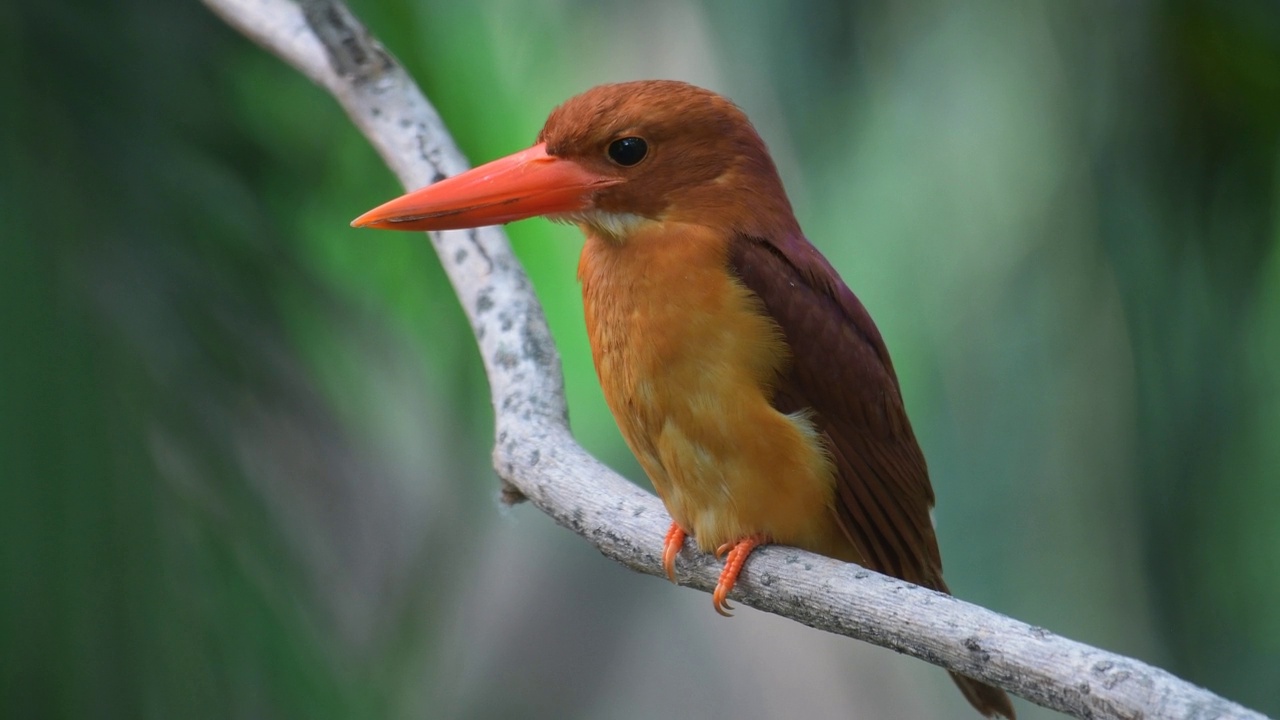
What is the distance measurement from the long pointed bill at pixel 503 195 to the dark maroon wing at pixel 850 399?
190 mm

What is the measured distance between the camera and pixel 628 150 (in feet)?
4.33

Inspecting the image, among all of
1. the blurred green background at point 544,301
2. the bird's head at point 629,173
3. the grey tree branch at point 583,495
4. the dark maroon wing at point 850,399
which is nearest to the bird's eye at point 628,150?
the bird's head at point 629,173

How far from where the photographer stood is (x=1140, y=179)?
2.12m

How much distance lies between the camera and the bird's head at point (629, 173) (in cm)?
130

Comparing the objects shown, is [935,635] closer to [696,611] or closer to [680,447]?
[680,447]

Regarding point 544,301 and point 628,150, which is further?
point 544,301

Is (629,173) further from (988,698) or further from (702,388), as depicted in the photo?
(988,698)

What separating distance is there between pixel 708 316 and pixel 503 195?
0.87ft

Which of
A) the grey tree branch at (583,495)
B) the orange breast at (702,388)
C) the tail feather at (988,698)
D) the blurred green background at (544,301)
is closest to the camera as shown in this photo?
the grey tree branch at (583,495)

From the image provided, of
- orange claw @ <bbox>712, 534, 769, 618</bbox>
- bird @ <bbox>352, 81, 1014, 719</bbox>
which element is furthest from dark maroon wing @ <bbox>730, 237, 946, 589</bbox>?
orange claw @ <bbox>712, 534, 769, 618</bbox>

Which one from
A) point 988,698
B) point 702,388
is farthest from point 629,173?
point 988,698

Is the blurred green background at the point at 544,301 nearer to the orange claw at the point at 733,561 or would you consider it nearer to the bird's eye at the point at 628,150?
the orange claw at the point at 733,561

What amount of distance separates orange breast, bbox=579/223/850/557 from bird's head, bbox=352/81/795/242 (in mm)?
36

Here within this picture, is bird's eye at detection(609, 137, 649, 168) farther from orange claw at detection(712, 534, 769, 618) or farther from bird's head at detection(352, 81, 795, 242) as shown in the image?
orange claw at detection(712, 534, 769, 618)
